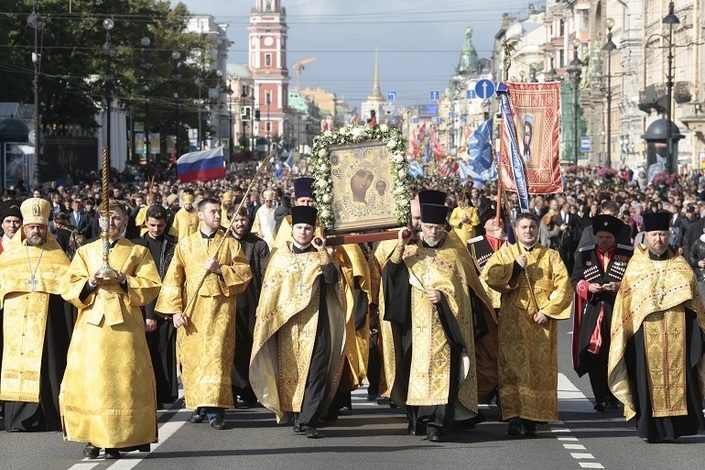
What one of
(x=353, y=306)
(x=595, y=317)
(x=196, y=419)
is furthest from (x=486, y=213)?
(x=196, y=419)

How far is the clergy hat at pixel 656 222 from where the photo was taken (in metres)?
12.1

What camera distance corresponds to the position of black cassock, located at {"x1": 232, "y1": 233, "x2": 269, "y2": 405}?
13.6m

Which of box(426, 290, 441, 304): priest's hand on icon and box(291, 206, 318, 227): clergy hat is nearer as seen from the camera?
box(426, 290, 441, 304): priest's hand on icon

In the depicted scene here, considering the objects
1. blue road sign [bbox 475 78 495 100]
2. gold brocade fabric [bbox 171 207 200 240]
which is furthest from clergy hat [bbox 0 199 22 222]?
blue road sign [bbox 475 78 495 100]

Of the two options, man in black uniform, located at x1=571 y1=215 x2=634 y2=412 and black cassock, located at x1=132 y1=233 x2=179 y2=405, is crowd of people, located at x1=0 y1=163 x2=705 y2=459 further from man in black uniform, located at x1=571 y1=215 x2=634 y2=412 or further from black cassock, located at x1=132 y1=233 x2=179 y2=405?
black cassock, located at x1=132 y1=233 x2=179 y2=405

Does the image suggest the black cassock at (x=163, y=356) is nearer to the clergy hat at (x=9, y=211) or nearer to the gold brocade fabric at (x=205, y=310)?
the gold brocade fabric at (x=205, y=310)

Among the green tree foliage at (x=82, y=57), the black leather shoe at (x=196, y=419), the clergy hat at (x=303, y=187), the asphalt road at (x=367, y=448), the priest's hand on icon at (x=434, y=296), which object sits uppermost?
the green tree foliage at (x=82, y=57)

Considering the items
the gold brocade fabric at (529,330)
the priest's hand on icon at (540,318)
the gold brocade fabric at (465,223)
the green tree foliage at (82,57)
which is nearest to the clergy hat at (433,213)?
the gold brocade fabric at (529,330)

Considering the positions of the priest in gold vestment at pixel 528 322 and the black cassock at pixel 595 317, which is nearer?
the priest in gold vestment at pixel 528 322

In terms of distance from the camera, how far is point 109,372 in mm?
10812

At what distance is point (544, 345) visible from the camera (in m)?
12.5

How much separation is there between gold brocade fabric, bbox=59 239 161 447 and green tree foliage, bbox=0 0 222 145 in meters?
39.1

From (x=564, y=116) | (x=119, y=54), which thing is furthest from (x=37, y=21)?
(x=564, y=116)

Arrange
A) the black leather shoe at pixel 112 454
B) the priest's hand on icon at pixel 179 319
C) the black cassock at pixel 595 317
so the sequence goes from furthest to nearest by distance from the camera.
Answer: the black cassock at pixel 595 317, the priest's hand on icon at pixel 179 319, the black leather shoe at pixel 112 454
